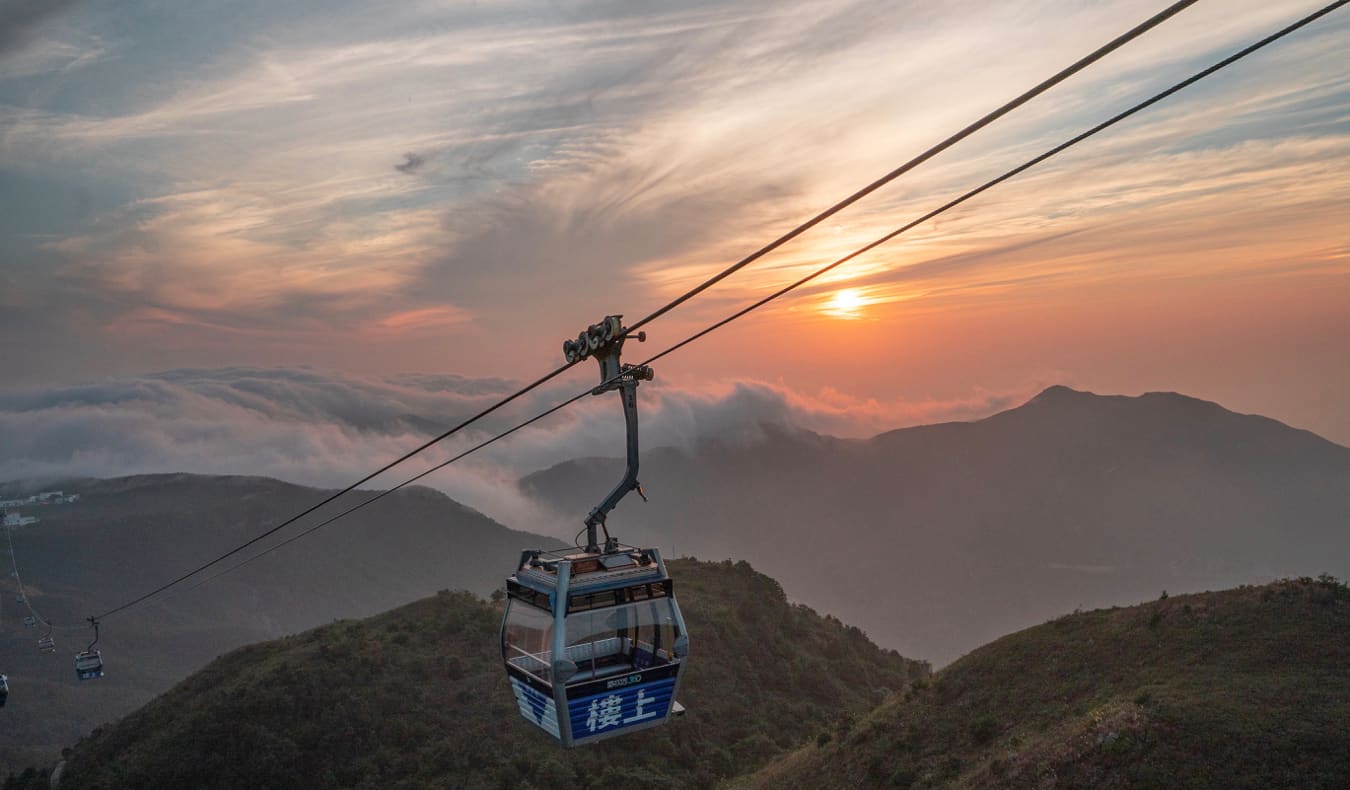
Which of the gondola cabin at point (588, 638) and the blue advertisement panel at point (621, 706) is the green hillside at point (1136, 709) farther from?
the gondola cabin at point (588, 638)

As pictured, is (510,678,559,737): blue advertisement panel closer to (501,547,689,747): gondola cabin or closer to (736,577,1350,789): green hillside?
(501,547,689,747): gondola cabin

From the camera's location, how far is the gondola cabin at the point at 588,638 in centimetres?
1866

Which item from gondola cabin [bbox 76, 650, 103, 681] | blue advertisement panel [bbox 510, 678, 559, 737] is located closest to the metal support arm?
blue advertisement panel [bbox 510, 678, 559, 737]

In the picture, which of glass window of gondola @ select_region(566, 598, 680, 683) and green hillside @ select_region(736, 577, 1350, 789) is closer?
glass window of gondola @ select_region(566, 598, 680, 683)

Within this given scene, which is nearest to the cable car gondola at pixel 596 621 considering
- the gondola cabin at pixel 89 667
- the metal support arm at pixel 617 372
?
the metal support arm at pixel 617 372

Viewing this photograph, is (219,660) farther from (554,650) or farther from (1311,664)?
(1311,664)

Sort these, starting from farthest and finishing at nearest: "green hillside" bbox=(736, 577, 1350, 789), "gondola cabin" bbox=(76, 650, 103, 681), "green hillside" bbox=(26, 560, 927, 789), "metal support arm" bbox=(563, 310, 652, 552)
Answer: "gondola cabin" bbox=(76, 650, 103, 681) → "green hillside" bbox=(26, 560, 927, 789) → "green hillside" bbox=(736, 577, 1350, 789) → "metal support arm" bbox=(563, 310, 652, 552)

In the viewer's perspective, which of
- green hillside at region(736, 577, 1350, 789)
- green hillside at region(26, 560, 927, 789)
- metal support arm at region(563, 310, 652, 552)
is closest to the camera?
metal support arm at region(563, 310, 652, 552)

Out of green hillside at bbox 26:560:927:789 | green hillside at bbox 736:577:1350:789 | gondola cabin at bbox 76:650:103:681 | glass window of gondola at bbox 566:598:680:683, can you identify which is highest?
glass window of gondola at bbox 566:598:680:683

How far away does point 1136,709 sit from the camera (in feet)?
96.6

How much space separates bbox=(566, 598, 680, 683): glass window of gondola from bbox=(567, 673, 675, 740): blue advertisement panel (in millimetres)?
424

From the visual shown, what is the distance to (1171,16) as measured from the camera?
8.20 m

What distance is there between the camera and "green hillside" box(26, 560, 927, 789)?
51.6m

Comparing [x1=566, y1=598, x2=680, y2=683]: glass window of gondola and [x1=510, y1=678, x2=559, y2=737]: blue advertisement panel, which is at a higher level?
[x1=566, y1=598, x2=680, y2=683]: glass window of gondola
